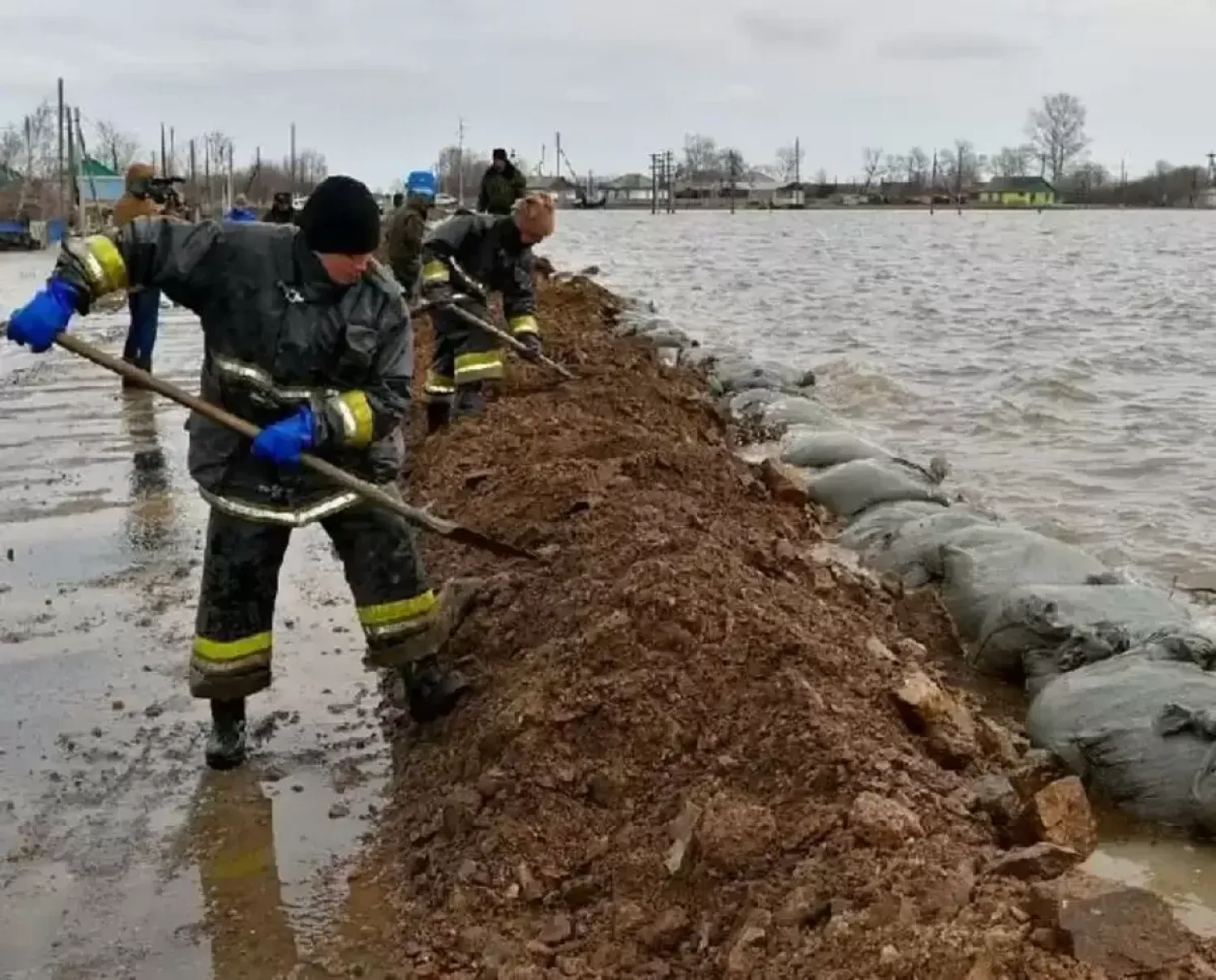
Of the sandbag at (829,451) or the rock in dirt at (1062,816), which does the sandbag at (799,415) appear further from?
the rock in dirt at (1062,816)

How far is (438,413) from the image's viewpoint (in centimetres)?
775

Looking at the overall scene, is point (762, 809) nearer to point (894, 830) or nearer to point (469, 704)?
point (894, 830)

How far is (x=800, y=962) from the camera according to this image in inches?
93.7

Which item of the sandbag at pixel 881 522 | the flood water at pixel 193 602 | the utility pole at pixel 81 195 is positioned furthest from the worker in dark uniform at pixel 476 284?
the utility pole at pixel 81 195

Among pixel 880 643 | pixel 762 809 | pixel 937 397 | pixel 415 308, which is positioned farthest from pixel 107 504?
pixel 937 397

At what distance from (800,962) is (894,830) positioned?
17.2 inches

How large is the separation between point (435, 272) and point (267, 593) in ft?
→ 10.9

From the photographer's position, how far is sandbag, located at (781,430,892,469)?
809 centimetres

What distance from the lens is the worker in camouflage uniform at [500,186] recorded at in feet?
33.7

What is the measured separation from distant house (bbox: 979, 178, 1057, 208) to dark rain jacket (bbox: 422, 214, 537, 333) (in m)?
94.1

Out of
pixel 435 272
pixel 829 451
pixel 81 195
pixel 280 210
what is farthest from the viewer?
pixel 81 195

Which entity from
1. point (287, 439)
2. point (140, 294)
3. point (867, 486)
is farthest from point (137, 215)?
→ point (287, 439)

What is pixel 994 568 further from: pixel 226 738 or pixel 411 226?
pixel 411 226

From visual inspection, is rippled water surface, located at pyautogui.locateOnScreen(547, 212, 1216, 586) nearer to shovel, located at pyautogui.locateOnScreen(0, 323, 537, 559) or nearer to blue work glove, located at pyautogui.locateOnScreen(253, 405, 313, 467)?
shovel, located at pyautogui.locateOnScreen(0, 323, 537, 559)
